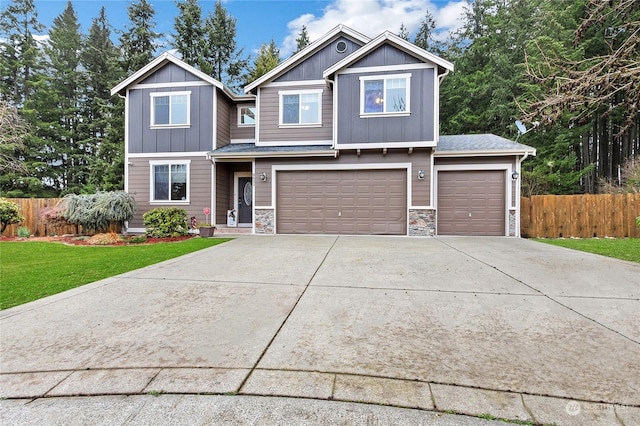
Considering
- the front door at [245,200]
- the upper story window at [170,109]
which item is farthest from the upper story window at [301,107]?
the upper story window at [170,109]

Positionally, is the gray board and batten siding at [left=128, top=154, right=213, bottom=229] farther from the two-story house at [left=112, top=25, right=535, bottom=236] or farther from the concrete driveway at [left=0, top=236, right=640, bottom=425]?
the concrete driveway at [left=0, top=236, right=640, bottom=425]

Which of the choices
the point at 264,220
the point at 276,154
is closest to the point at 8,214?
the point at 264,220

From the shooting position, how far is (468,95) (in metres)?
19.3

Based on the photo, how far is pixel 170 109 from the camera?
Result: 1125cm

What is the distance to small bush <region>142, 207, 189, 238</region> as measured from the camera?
9.62 m

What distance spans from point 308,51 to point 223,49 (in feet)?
49.4

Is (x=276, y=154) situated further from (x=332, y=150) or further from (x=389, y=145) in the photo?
(x=389, y=145)

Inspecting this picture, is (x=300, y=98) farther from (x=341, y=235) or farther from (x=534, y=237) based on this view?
(x=534, y=237)

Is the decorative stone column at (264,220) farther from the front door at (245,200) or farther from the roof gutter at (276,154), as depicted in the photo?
the front door at (245,200)

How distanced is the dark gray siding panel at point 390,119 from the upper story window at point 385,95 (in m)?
0.16

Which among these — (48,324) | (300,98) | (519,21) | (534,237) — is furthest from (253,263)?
(519,21)

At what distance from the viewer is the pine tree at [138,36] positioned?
61.8 ft

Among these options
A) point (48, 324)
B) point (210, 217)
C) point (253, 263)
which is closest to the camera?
point (48, 324)

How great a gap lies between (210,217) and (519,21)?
2196 cm
